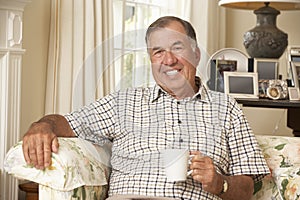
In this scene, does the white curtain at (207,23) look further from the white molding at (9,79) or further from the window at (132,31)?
the white molding at (9,79)

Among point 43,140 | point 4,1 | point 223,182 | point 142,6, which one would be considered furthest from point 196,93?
point 142,6

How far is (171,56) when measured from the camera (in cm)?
226

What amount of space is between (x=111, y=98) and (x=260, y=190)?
23.5 inches

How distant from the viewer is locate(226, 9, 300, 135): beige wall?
4480mm

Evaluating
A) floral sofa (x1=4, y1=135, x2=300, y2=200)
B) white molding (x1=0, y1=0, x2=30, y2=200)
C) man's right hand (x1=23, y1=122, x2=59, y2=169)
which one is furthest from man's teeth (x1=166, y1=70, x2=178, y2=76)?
white molding (x1=0, y1=0, x2=30, y2=200)

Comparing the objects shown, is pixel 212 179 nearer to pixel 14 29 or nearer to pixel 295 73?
pixel 14 29

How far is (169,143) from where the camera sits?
221cm

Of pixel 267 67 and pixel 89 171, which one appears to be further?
pixel 267 67

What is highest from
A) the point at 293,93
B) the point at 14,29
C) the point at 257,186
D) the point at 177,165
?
the point at 14,29

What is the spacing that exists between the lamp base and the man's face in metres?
1.34

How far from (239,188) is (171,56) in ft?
1.61

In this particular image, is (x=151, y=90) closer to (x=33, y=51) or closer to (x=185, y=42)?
(x=185, y=42)

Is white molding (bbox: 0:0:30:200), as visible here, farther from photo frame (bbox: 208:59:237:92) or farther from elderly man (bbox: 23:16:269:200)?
photo frame (bbox: 208:59:237:92)

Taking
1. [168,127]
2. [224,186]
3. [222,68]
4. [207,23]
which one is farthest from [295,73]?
[224,186]
